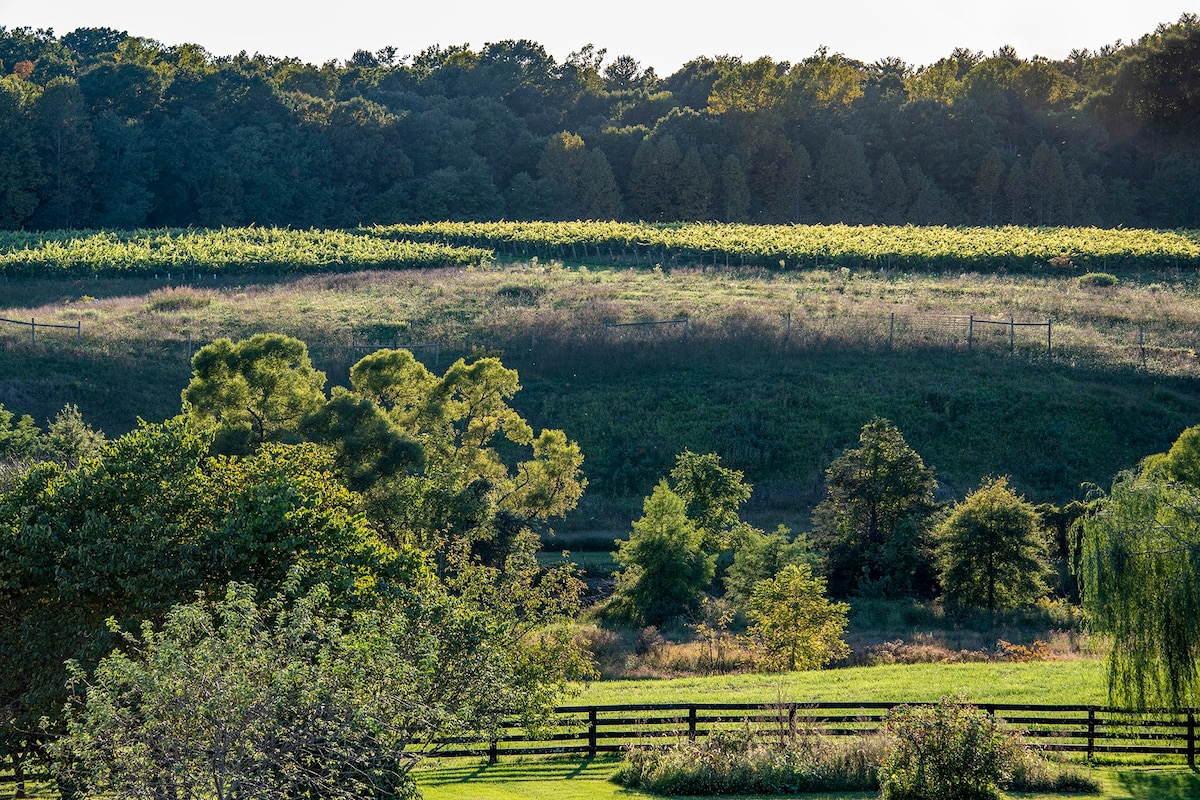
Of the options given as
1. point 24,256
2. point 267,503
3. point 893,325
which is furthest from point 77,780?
point 24,256

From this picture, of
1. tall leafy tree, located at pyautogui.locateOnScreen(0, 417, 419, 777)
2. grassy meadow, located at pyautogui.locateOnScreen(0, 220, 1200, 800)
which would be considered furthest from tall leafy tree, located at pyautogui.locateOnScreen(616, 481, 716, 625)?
tall leafy tree, located at pyautogui.locateOnScreen(0, 417, 419, 777)

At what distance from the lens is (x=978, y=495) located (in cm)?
4178

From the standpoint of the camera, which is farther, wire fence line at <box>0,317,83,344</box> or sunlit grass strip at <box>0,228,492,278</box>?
sunlit grass strip at <box>0,228,492,278</box>

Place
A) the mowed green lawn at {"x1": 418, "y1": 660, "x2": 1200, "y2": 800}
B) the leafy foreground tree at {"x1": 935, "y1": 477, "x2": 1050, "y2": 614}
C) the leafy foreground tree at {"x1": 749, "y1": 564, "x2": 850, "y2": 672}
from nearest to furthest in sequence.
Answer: the mowed green lawn at {"x1": 418, "y1": 660, "x2": 1200, "y2": 800} < the leafy foreground tree at {"x1": 749, "y1": 564, "x2": 850, "y2": 672} < the leafy foreground tree at {"x1": 935, "y1": 477, "x2": 1050, "y2": 614}

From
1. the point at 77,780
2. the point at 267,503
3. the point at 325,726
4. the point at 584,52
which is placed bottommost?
the point at 77,780

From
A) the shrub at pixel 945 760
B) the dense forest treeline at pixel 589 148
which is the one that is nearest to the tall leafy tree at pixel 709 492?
the shrub at pixel 945 760

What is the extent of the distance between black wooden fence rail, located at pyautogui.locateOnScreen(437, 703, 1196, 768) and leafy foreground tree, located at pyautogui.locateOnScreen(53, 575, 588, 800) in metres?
6.30

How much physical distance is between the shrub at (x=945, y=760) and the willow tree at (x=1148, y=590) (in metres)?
5.09

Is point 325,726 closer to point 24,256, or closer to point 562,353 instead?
point 562,353

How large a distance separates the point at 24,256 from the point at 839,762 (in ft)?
237

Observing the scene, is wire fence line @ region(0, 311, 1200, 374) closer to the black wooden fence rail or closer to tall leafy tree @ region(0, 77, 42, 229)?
the black wooden fence rail

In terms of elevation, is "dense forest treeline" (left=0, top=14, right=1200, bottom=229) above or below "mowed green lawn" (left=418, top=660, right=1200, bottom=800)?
above

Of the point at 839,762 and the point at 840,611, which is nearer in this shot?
the point at 839,762

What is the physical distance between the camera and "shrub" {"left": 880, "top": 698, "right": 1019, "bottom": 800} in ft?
73.3
